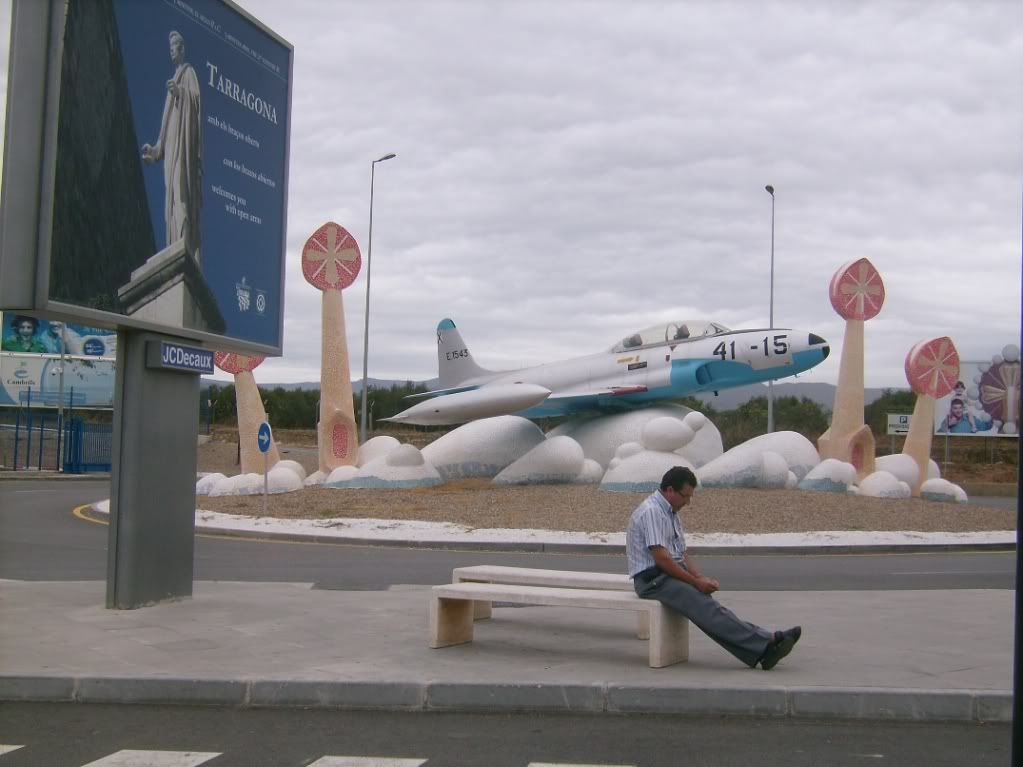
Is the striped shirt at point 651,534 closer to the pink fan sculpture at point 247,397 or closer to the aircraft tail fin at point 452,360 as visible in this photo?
the pink fan sculpture at point 247,397

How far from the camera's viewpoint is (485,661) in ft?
25.2

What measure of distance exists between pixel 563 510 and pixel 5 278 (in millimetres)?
15393

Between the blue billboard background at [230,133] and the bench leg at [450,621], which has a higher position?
the blue billboard background at [230,133]

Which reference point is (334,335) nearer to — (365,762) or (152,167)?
(152,167)

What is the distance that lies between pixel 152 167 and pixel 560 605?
5.11 metres

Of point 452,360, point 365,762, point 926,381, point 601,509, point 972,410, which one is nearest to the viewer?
point 365,762

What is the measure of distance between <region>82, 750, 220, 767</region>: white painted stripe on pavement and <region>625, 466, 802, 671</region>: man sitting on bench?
314 cm

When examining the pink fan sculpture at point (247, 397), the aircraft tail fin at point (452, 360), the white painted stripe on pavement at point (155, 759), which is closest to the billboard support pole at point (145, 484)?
the white painted stripe on pavement at point (155, 759)

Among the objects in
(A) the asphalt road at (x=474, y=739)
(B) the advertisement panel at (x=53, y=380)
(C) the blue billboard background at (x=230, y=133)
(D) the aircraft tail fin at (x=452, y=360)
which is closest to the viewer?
(A) the asphalt road at (x=474, y=739)

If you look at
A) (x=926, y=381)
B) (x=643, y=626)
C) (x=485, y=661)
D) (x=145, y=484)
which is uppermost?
(x=926, y=381)

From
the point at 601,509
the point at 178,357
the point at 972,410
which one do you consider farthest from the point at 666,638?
the point at 972,410

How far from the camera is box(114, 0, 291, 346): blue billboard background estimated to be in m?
9.36

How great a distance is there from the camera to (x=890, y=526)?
2109 centimetres

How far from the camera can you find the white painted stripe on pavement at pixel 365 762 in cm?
548
